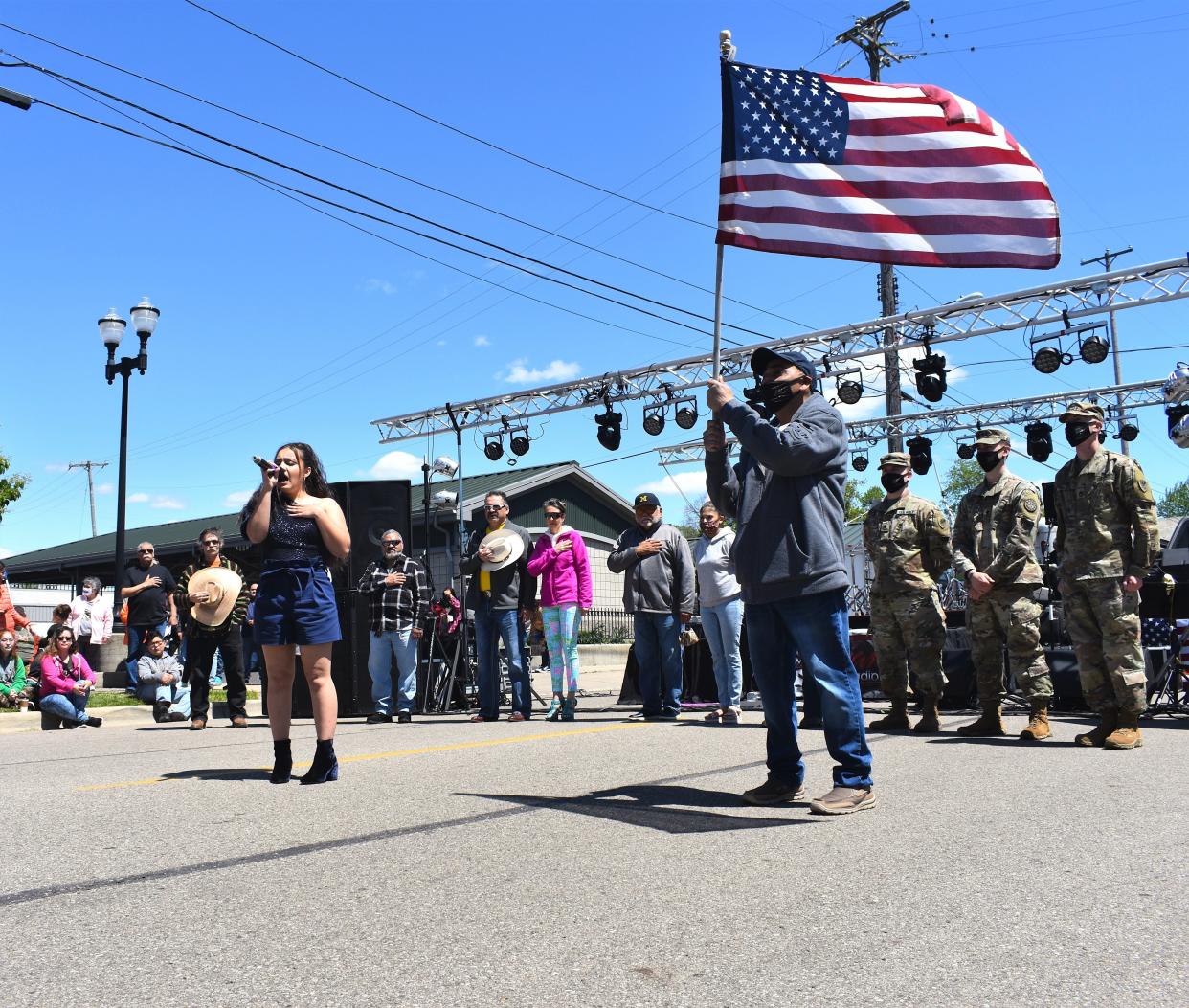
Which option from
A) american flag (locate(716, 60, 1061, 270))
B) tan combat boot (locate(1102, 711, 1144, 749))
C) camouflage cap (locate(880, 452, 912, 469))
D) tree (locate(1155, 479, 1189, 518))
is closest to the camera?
american flag (locate(716, 60, 1061, 270))

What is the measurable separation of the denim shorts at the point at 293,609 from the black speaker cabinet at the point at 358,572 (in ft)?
19.5

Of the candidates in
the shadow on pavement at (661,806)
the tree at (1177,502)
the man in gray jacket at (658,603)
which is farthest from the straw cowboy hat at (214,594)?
the tree at (1177,502)

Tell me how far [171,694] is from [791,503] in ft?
31.1

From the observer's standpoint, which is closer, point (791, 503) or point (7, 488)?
point (791, 503)

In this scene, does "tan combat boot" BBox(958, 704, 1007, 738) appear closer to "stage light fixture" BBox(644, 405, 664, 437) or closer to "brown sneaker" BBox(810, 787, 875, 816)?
"brown sneaker" BBox(810, 787, 875, 816)

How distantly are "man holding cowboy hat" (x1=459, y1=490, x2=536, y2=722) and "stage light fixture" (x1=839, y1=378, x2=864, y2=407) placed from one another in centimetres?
1730

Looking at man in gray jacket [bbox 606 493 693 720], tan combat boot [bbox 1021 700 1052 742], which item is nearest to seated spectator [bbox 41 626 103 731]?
man in gray jacket [bbox 606 493 693 720]

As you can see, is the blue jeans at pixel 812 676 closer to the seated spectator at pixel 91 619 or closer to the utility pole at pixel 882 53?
the seated spectator at pixel 91 619

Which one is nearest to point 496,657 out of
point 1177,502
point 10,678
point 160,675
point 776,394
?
point 160,675

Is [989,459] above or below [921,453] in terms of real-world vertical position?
below

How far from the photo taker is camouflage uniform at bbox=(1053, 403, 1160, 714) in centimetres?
716

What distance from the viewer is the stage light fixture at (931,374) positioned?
23.1 meters

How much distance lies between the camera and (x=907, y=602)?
8.71 metres

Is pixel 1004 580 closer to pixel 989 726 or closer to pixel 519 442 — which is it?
pixel 989 726
